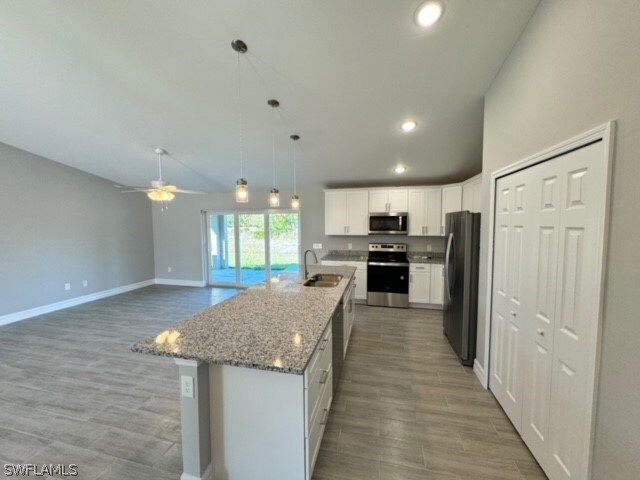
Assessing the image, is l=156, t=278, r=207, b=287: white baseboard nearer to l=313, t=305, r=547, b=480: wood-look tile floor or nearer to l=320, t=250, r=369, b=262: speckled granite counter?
l=320, t=250, r=369, b=262: speckled granite counter

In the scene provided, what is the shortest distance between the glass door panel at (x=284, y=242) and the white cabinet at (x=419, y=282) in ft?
8.64

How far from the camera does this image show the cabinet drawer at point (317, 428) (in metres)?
1.52

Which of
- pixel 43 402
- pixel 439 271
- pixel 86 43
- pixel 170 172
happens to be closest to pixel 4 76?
pixel 86 43

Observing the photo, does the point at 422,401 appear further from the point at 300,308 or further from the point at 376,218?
the point at 376,218

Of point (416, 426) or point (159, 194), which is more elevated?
point (159, 194)

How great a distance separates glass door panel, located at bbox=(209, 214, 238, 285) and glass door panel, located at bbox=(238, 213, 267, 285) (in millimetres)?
217

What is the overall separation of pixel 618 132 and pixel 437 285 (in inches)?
154

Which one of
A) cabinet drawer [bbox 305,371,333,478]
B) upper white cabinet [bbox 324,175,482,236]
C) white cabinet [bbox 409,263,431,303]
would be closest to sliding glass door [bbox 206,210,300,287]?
upper white cabinet [bbox 324,175,482,236]

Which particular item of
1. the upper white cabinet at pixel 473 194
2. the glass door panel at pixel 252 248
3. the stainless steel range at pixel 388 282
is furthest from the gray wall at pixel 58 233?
the upper white cabinet at pixel 473 194

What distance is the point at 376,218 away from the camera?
5.21 meters

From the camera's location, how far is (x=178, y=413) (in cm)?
224

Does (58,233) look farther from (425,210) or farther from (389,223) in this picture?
(425,210)

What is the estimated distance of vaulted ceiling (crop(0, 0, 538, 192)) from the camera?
1.97m

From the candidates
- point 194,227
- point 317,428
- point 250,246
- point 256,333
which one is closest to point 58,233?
point 194,227
